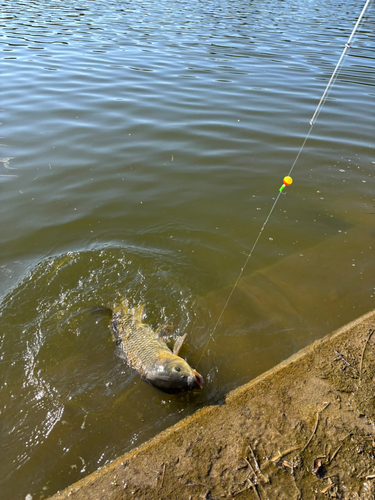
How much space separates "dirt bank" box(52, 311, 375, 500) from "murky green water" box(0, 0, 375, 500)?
1.60 feet

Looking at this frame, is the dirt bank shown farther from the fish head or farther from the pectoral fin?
the pectoral fin

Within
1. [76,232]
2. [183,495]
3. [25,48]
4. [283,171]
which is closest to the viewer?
[183,495]

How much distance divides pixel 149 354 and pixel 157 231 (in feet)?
8.20

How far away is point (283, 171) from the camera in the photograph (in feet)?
24.5

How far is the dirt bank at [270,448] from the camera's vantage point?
2822 mm

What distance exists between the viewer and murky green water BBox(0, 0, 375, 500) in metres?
3.88

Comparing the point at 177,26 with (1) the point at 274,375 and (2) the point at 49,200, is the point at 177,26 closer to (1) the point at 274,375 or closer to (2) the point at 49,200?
(2) the point at 49,200

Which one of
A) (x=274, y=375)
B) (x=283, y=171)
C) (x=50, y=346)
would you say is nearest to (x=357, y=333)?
(x=274, y=375)

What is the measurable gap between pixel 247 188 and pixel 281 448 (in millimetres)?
4868

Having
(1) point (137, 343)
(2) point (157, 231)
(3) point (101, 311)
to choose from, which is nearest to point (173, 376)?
(1) point (137, 343)

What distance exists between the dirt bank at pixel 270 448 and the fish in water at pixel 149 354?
0.38 meters

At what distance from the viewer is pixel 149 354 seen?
404 centimetres

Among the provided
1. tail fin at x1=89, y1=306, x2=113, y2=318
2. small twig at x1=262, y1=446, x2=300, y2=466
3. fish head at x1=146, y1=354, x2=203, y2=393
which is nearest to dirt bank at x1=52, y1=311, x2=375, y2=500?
small twig at x1=262, y1=446, x2=300, y2=466

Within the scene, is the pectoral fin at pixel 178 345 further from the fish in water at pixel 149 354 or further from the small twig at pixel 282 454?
the small twig at pixel 282 454
